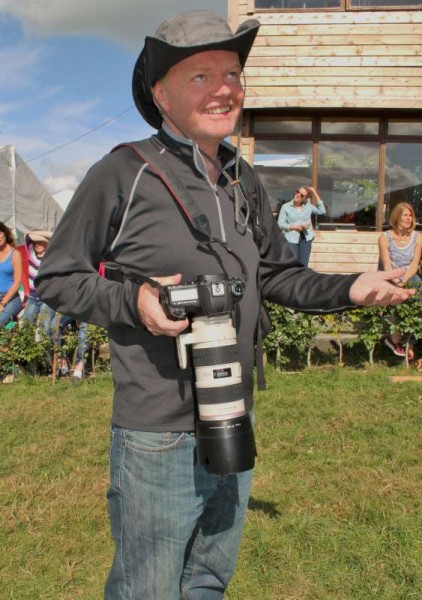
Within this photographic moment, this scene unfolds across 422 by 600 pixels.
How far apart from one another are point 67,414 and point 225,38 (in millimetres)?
4779

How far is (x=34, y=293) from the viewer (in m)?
7.86

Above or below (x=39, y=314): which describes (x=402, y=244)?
above

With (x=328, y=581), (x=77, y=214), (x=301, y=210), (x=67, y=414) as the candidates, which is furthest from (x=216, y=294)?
(x=301, y=210)

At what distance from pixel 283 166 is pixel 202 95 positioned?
9.87 meters

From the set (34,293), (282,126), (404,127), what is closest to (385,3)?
(404,127)

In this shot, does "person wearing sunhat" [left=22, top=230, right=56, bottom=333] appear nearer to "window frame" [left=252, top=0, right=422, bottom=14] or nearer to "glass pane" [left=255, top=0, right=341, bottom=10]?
"window frame" [left=252, top=0, right=422, bottom=14]

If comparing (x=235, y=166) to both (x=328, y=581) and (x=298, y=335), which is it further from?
(x=298, y=335)

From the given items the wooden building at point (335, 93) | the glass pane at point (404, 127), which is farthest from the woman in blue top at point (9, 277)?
the glass pane at point (404, 127)

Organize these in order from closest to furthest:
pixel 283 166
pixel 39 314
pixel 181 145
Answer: pixel 181 145 → pixel 39 314 → pixel 283 166

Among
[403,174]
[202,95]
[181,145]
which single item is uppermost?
[403,174]

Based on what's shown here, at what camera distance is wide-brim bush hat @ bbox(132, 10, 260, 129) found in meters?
2.02

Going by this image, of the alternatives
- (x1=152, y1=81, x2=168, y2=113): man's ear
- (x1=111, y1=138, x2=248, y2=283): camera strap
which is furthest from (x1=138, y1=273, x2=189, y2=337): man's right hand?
(x1=152, y1=81, x2=168, y2=113): man's ear

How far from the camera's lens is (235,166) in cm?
233

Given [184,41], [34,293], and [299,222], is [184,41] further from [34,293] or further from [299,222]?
[299,222]
